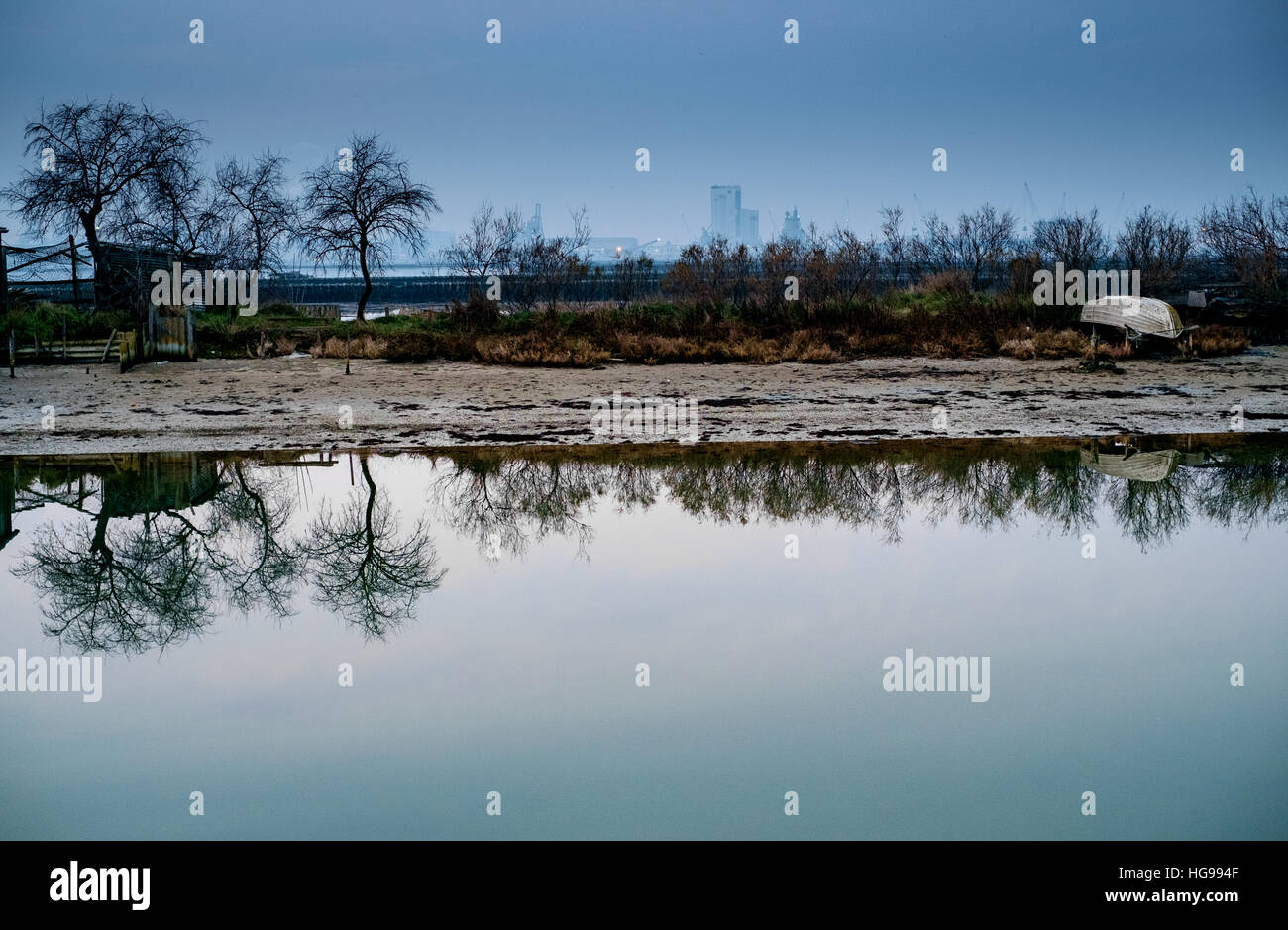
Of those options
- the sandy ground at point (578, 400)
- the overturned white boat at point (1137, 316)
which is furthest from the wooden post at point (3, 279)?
the overturned white boat at point (1137, 316)

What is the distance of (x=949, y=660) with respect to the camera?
820 cm

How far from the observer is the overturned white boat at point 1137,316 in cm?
2339

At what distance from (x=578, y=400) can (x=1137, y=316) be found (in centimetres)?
1113

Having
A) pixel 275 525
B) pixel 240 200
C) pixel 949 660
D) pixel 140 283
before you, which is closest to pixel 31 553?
pixel 275 525

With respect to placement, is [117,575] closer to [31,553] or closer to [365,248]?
[31,553]

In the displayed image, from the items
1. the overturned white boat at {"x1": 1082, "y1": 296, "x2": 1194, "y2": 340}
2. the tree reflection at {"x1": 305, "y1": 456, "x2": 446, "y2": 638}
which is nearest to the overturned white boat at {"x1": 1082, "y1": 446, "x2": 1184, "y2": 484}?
the overturned white boat at {"x1": 1082, "y1": 296, "x2": 1194, "y2": 340}

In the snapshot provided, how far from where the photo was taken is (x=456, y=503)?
13.5 metres

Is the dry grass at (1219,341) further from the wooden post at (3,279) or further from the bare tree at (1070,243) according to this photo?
the wooden post at (3,279)

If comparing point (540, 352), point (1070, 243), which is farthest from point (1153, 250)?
point (540, 352)

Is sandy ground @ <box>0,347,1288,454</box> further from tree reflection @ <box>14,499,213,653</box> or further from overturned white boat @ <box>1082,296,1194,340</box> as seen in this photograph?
tree reflection @ <box>14,499,213,653</box>

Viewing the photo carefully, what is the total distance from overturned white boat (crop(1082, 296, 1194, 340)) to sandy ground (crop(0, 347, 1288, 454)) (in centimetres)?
66

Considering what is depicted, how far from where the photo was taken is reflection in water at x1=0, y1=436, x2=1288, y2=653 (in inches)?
399

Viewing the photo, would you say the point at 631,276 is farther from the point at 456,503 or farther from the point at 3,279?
the point at 456,503

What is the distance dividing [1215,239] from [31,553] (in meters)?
31.3
